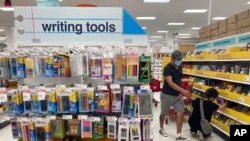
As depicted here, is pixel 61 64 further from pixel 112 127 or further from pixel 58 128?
pixel 112 127

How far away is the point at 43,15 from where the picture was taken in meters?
1.99

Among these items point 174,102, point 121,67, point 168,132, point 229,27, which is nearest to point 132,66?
point 121,67

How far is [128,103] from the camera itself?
1795mm

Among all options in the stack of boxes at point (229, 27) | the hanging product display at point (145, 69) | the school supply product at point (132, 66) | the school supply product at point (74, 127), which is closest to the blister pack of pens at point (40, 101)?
the school supply product at point (74, 127)

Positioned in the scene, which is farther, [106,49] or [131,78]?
[106,49]

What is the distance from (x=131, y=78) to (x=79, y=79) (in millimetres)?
588

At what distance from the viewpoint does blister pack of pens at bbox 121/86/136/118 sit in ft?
5.87

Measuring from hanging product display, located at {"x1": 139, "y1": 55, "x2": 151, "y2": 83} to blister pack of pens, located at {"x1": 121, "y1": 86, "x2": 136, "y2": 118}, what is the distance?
156mm

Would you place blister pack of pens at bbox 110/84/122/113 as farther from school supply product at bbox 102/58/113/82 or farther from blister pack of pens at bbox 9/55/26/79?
blister pack of pens at bbox 9/55/26/79

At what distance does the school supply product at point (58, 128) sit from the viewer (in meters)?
1.85

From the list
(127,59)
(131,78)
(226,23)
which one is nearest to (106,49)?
(127,59)

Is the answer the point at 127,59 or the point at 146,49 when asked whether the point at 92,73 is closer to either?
the point at 127,59

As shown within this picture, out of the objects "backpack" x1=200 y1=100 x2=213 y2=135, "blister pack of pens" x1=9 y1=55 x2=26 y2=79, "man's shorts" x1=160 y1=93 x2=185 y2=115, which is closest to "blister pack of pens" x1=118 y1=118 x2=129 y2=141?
"blister pack of pens" x1=9 y1=55 x2=26 y2=79

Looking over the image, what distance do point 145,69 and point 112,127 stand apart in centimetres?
61
